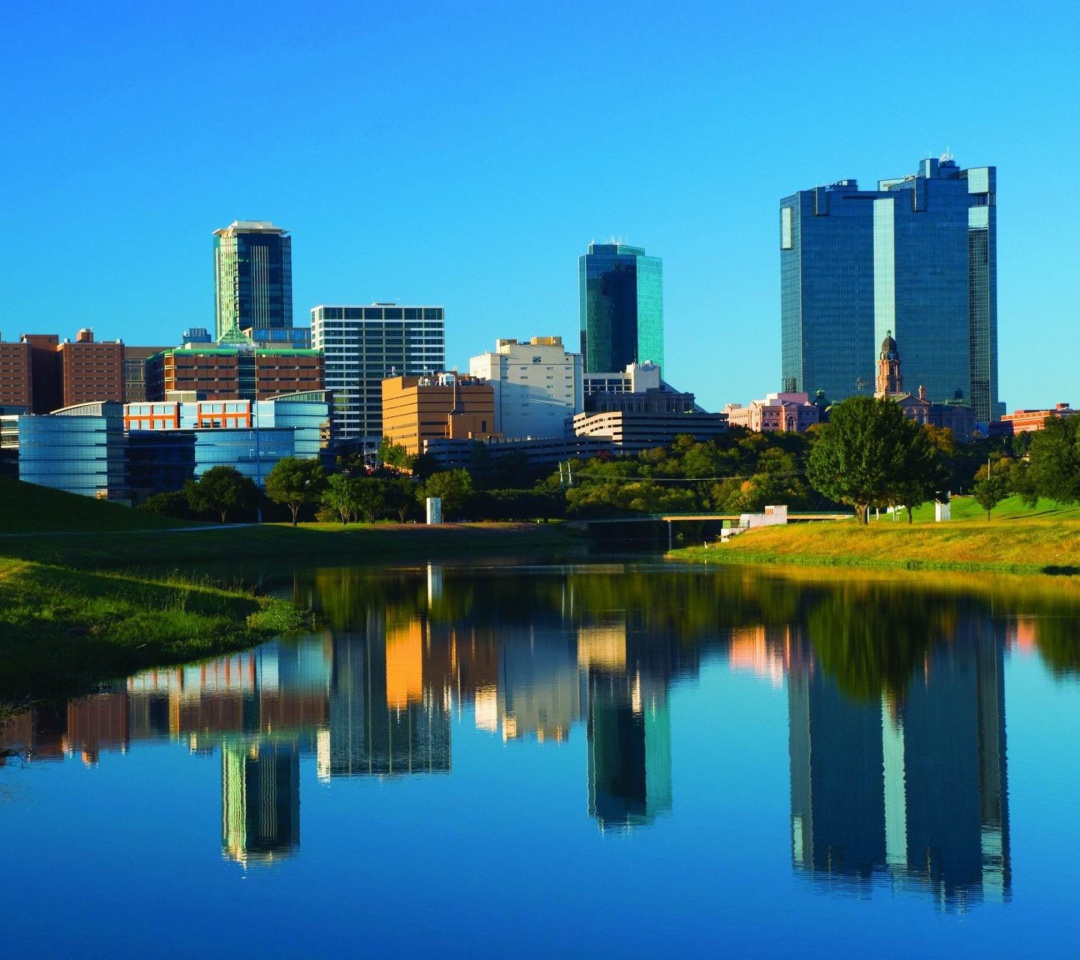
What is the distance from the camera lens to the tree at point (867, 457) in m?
119

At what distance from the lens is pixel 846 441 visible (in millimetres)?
120750

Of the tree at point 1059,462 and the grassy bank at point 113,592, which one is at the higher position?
the tree at point 1059,462

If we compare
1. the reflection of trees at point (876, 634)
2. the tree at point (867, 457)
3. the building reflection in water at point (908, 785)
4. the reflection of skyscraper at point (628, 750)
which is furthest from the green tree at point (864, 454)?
the reflection of skyscraper at point (628, 750)

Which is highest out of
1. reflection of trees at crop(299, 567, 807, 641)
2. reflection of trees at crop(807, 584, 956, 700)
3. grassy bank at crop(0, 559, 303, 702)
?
grassy bank at crop(0, 559, 303, 702)

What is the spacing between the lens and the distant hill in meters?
113

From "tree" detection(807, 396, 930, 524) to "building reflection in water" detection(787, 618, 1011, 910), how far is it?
82.2m

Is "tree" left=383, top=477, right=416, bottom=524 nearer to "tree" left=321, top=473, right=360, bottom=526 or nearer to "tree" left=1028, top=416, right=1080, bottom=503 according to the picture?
"tree" left=321, top=473, right=360, bottom=526

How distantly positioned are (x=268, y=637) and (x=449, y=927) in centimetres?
3232

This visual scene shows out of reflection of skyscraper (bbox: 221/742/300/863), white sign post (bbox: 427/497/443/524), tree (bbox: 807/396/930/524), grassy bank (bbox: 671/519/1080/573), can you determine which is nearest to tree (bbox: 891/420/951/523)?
tree (bbox: 807/396/930/524)

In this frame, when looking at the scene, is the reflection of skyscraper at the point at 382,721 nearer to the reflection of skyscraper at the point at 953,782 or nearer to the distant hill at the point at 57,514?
the reflection of skyscraper at the point at 953,782

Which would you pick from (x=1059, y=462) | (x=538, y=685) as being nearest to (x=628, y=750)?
(x=538, y=685)

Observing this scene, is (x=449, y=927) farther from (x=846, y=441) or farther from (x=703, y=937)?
(x=846, y=441)

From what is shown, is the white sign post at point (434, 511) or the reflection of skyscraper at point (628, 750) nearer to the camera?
the reflection of skyscraper at point (628, 750)

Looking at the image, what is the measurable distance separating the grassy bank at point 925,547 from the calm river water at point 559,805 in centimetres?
4125
